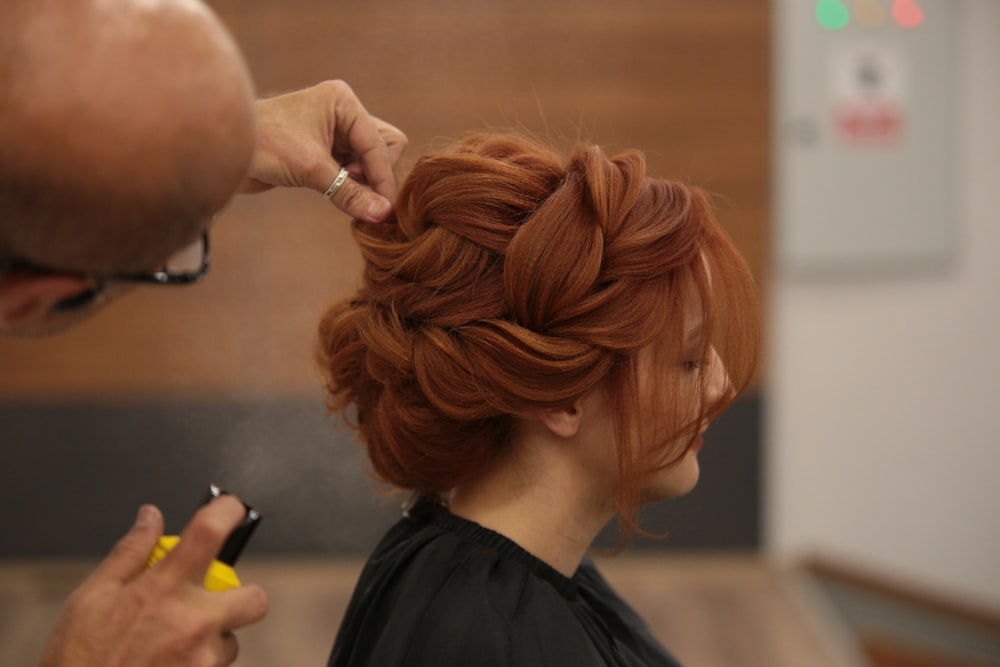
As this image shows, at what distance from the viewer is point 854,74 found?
3.55 metres

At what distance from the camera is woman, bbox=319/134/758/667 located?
112 centimetres

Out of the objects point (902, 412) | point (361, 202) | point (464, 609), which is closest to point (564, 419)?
point (464, 609)

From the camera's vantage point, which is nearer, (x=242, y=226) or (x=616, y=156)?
(x=616, y=156)

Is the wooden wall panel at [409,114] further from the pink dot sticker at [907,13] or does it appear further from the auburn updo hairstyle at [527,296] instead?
the auburn updo hairstyle at [527,296]

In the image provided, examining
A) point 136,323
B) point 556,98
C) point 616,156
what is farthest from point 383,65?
point 616,156

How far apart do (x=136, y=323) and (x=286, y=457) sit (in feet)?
2.44

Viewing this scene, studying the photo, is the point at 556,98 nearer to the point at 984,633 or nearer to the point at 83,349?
the point at 83,349

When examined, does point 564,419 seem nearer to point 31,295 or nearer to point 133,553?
point 133,553

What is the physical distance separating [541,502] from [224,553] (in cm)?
39

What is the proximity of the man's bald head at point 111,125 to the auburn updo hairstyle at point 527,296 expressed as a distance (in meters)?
0.38

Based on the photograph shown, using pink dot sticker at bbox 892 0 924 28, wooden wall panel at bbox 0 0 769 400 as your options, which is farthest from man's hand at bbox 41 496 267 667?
pink dot sticker at bbox 892 0 924 28

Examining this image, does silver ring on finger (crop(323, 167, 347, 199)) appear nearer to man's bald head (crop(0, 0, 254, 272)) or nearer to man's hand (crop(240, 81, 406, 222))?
man's hand (crop(240, 81, 406, 222))

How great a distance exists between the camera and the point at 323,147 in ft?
4.03

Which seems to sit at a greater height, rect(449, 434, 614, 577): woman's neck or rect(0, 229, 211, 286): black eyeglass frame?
rect(0, 229, 211, 286): black eyeglass frame
